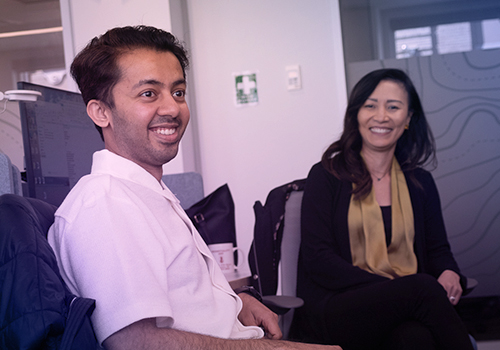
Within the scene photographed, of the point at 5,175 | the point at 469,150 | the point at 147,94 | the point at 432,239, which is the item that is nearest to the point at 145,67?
the point at 147,94

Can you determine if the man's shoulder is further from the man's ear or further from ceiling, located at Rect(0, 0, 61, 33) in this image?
ceiling, located at Rect(0, 0, 61, 33)

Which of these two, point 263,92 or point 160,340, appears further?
point 263,92

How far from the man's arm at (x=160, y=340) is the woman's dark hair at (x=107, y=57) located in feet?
1.77

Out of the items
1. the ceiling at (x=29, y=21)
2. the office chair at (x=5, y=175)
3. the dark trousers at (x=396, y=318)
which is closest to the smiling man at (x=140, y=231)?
the office chair at (x=5, y=175)

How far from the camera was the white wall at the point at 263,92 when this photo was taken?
3.55 metres

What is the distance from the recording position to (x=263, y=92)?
3623 millimetres

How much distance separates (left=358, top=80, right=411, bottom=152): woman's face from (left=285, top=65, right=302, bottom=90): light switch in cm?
143

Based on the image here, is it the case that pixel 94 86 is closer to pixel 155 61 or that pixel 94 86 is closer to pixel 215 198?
pixel 155 61

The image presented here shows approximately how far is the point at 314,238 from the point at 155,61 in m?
1.03

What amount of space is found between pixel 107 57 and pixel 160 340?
2.13 feet

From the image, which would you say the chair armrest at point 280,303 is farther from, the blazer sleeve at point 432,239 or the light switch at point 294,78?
the light switch at point 294,78

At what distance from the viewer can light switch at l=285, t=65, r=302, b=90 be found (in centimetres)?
357

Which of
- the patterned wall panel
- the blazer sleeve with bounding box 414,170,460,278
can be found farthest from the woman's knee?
the patterned wall panel

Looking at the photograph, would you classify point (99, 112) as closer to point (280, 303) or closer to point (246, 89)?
point (280, 303)
